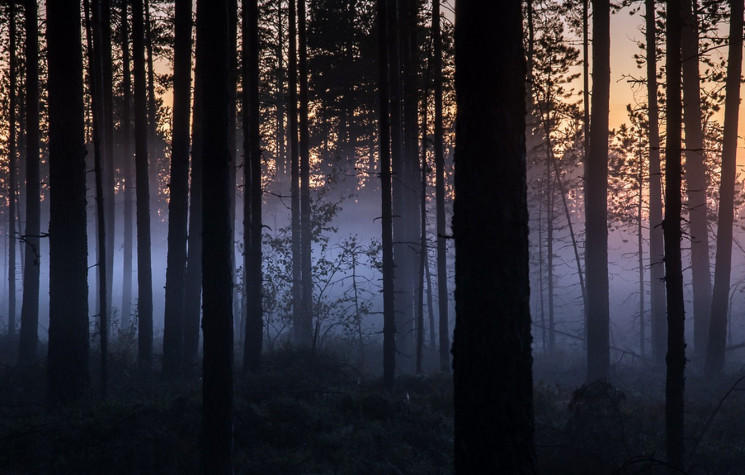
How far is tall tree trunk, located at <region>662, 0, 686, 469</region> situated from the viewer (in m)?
8.30

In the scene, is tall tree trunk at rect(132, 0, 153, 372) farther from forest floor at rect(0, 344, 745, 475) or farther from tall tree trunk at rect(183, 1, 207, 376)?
forest floor at rect(0, 344, 745, 475)

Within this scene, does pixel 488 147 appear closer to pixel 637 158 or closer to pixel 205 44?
pixel 205 44

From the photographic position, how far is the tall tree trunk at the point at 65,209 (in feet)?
34.4

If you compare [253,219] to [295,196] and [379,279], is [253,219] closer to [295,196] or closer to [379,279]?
[379,279]

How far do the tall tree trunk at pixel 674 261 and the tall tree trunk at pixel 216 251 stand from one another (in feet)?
20.5

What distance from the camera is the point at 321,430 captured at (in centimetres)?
1012

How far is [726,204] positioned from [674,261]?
1107 centimetres

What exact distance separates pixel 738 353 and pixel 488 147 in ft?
98.8

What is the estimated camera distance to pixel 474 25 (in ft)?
14.9

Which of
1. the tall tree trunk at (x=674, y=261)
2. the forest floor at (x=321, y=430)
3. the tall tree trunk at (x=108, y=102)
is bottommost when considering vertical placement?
the forest floor at (x=321, y=430)

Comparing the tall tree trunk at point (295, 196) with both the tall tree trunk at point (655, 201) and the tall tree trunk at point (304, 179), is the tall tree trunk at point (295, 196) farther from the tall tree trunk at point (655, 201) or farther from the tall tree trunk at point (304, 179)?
the tall tree trunk at point (655, 201)

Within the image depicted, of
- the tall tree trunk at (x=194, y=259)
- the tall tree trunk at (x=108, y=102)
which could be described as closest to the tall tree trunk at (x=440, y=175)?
the tall tree trunk at (x=194, y=259)

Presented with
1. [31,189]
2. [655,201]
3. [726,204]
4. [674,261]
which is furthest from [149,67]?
[674,261]

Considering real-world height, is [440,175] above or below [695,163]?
below
